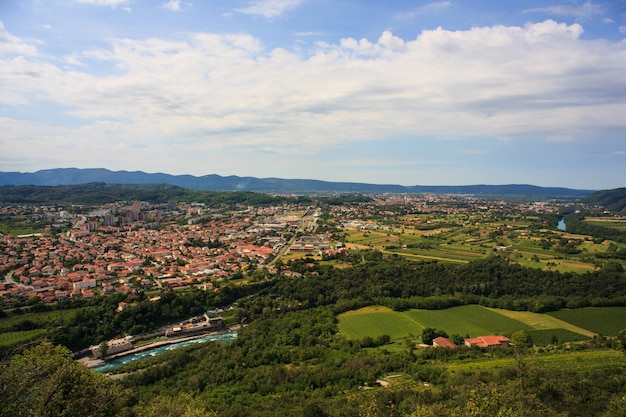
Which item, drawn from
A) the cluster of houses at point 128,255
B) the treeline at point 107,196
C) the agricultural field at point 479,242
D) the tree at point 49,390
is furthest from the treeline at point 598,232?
the treeline at point 107,196

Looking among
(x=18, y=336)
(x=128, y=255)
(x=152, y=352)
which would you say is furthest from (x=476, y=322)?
(x=128, y=255)

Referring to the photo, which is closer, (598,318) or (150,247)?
(598,318)

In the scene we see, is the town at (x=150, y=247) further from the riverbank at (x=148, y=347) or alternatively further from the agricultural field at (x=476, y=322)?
the agricultural field at (x=476, y=322)

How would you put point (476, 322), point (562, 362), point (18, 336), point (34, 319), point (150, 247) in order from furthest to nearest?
point (150, 247), point (476, 322), point (34, 319), point (18, 336), point (562, 362)

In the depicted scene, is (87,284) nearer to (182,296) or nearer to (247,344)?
(182,296)

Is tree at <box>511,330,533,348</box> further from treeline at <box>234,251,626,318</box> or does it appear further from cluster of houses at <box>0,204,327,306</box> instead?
cluster of houses at <box>0,204,327,306</box>

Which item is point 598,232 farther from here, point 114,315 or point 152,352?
point 114,315
